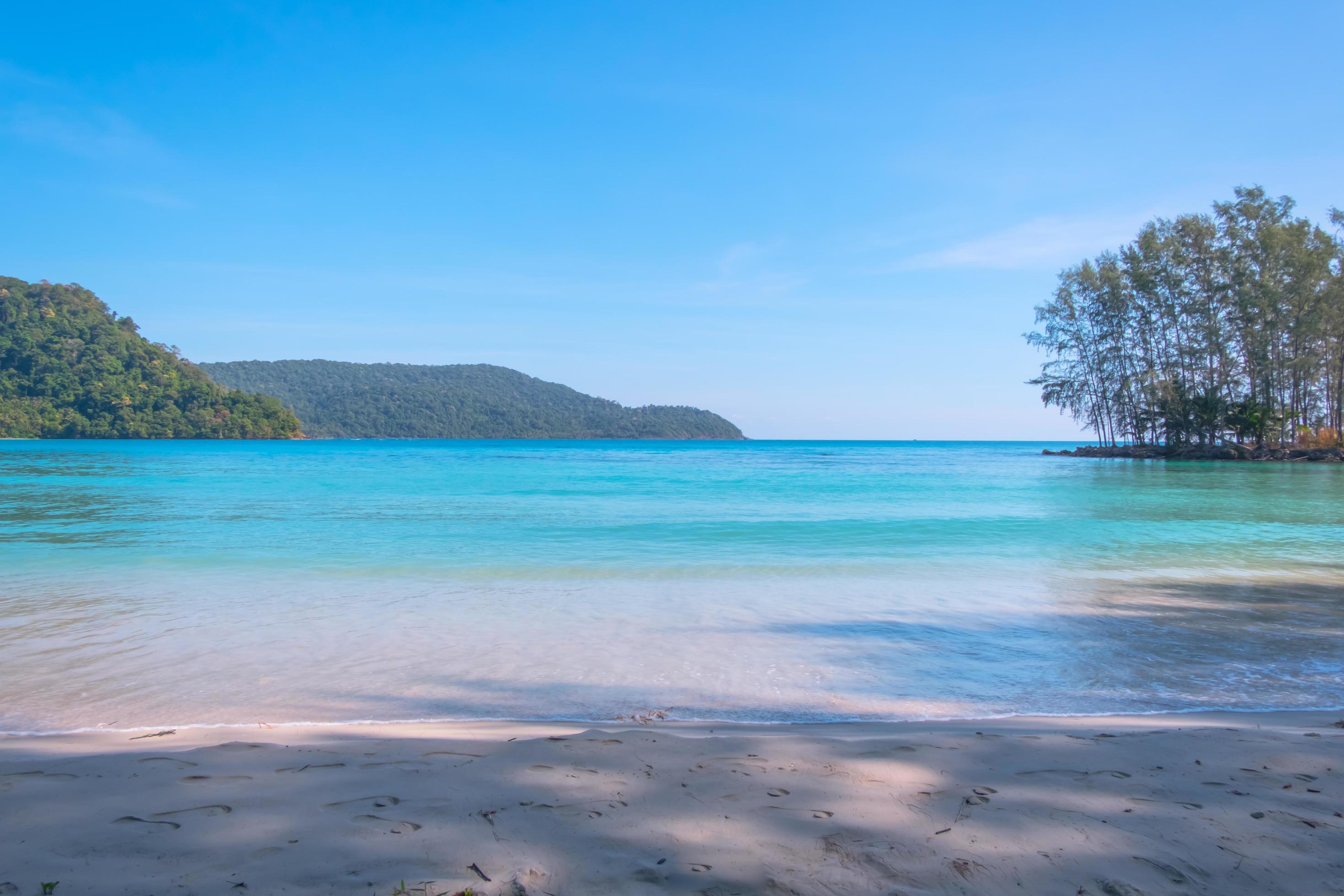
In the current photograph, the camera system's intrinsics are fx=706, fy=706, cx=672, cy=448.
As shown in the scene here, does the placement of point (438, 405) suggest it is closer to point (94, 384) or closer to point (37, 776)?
point (94, 384)

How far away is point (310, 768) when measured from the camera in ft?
9.70

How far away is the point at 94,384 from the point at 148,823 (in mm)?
109545

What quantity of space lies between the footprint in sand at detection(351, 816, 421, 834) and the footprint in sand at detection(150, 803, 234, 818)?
19.5 inches

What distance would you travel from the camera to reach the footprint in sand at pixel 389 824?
236cm

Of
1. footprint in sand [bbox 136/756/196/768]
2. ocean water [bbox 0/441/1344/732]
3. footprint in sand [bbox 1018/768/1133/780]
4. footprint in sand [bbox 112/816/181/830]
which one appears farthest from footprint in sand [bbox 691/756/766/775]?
footprint in sand [bbox 136/756/196/768]

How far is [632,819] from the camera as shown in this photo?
247 cm

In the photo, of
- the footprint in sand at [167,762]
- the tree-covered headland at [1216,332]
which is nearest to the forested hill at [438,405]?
the tree-covered headland at [1216,332]

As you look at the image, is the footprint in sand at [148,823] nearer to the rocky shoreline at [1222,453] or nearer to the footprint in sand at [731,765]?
the footprint in sand at [731,765]

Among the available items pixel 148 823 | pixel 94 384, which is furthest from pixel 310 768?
pixel 94 384

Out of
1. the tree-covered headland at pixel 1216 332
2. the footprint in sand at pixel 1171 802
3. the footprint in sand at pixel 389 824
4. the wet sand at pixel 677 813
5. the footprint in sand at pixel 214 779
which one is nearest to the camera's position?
the wet sand at pixel 677 813

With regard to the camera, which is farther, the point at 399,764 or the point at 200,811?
the point at 399,764

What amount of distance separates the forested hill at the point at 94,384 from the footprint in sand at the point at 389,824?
107m

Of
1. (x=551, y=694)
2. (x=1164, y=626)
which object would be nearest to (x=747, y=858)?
(x=551, y=694)

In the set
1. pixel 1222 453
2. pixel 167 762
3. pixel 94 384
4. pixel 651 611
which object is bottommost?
pixel 651 611
